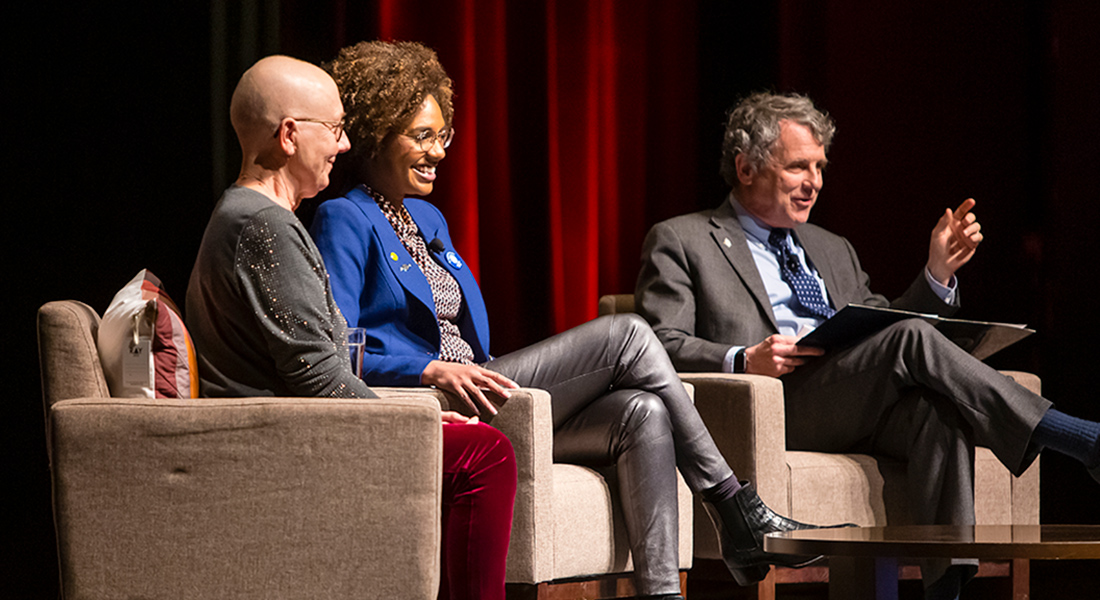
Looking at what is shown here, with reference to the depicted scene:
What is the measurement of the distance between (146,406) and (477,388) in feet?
2.04

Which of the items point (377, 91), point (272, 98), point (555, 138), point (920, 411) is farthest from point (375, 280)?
point (555, 138)

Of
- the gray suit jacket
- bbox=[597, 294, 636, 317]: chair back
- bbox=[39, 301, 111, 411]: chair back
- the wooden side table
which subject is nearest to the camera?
the wooden side table

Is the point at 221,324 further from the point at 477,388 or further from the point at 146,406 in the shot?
the point at 477,388

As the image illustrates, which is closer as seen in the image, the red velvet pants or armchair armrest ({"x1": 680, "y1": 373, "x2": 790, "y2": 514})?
the red velvet pants

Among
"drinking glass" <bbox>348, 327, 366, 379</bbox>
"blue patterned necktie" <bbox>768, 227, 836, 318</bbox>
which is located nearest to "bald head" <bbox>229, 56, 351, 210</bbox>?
"drinking glass" <bbox>348, 327, 366, 379</bbox>

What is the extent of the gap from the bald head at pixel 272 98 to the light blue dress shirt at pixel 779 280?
147 centimetres

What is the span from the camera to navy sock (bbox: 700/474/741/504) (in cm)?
242

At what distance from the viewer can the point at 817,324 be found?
10.7 ft

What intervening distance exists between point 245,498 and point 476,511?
420mm

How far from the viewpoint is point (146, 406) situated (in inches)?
69.6

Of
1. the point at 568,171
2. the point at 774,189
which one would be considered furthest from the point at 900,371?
the point at 568,171

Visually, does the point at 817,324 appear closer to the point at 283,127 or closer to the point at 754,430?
the point at 754,430

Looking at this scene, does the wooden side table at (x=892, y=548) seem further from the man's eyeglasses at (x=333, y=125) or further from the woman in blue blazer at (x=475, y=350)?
the man's eyeglasses at (x=333, y=125)

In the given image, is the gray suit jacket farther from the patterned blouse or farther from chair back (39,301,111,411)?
chair back (39,301,111,411)
